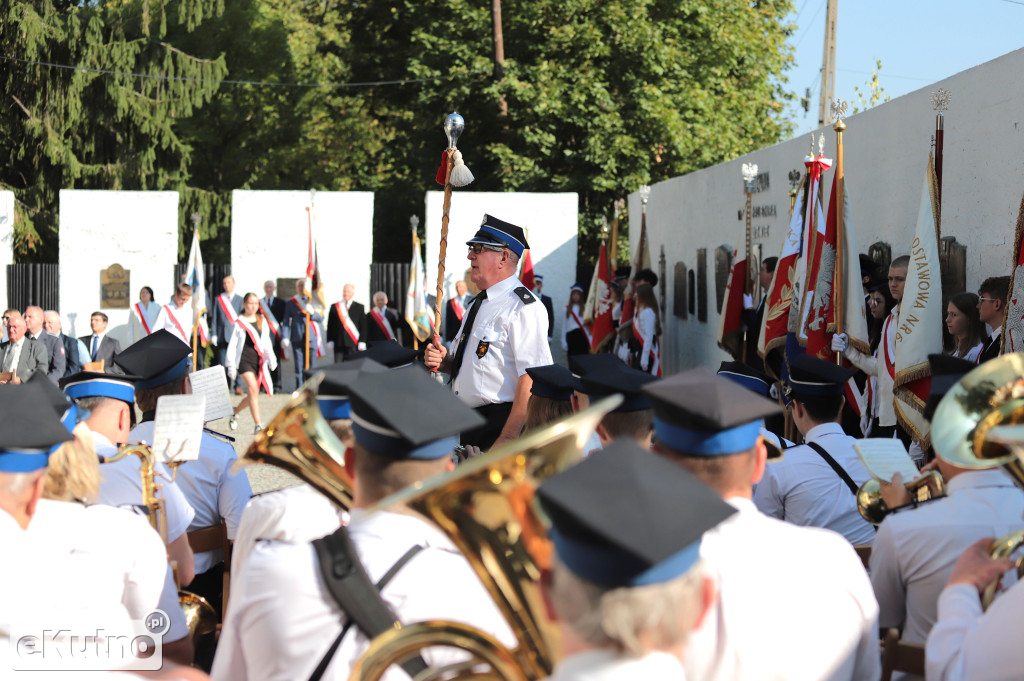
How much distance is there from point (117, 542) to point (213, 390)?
1.80 meters

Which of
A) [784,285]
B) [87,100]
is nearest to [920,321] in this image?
[784,285]

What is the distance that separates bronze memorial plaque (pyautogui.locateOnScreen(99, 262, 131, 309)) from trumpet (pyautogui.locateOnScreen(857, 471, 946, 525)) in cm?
1940

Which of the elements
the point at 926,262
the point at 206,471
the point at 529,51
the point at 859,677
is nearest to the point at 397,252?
the point at 529,51

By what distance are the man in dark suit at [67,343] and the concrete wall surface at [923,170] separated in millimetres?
8422

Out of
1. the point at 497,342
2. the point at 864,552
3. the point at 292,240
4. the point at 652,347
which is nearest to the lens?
the point at 864,552

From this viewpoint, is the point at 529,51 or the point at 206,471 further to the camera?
the point at 529,51

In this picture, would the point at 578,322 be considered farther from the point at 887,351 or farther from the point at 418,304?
the point at 887,351

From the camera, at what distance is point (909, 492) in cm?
296

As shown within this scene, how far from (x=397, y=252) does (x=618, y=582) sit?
2865cm

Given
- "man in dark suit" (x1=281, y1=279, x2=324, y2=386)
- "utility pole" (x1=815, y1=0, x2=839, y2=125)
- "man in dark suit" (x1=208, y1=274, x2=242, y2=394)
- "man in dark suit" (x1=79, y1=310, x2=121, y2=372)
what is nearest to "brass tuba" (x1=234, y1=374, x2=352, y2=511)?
"man in dark suit" (x1=79, y1=310, x2=121, y2=372)

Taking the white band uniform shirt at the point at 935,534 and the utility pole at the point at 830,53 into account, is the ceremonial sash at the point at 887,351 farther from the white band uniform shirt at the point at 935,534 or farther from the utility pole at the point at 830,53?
the utility pole at the point at 830,53

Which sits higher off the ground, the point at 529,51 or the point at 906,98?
the point at 529,51

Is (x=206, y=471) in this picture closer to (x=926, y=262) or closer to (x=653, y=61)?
(x=926, y=262)

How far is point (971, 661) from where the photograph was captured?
2.12 metres
